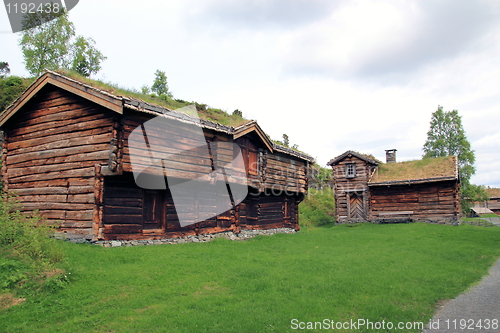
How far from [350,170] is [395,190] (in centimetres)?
468

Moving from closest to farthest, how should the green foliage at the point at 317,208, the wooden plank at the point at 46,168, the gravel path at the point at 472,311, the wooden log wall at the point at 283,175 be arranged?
the gravel path at the point at 472,311
the wooden plank at the point at 46,168
the wooden log wall at the point at 283,175
the green foliage at the point at 317,208

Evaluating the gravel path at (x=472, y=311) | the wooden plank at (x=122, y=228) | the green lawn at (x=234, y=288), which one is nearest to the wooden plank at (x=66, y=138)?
the wooden plank at (x=122, y=228)

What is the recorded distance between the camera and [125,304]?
7.66 m

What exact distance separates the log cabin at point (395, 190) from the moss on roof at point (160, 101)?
1589cm

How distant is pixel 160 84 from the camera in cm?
3947

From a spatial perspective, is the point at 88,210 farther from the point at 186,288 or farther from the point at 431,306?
the point at 431,306

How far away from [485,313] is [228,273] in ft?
21.7

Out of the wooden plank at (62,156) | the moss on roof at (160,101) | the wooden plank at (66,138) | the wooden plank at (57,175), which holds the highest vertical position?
the moss on roof at (160,101)

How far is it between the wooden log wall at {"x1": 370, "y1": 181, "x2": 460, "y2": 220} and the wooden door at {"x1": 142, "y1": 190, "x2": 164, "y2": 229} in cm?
2266

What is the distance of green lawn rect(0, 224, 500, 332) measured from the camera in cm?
689

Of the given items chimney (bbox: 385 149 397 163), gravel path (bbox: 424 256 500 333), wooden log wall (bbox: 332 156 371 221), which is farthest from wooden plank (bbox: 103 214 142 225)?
chimney (bbox: 385 149 397 163)

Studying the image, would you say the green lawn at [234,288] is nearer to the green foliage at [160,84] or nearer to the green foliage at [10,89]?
the green foliage at [10,89]

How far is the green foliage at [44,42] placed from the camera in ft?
112

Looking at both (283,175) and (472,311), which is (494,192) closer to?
(283,175)
